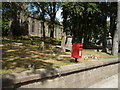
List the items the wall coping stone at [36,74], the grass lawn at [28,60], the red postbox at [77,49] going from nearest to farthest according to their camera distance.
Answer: the wall coping stone at [36,74], the grass lawn at [28,60], the red postbox at [77,49]

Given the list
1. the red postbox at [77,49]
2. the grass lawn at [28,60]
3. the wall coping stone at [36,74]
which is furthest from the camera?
the red postbox at [77,49]

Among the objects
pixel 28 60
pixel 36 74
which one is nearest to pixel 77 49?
pixel 28 60

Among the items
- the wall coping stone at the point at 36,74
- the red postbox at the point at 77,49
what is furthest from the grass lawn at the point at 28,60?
the wall coping stone at the point at 36,74

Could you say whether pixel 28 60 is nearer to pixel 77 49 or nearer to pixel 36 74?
pixel 77 49

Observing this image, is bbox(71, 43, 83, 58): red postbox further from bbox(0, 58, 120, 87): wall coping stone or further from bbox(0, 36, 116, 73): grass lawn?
bbox(0, 58, 120, 87): wall coping stone

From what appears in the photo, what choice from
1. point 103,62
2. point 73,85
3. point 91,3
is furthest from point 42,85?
point 91,3

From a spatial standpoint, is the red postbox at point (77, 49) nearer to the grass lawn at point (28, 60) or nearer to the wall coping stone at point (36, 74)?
the grass lawn at point (28, 60)

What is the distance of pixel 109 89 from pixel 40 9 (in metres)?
16.5

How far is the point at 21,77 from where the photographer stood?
2.48 m

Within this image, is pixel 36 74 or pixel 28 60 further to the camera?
pixel 28 60

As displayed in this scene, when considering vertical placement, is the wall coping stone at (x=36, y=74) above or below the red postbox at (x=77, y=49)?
below

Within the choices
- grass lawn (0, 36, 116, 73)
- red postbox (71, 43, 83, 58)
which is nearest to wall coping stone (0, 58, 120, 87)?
red postbox (71, 43, 83, 58)

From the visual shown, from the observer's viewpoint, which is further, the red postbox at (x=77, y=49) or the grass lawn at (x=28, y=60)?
the red postbox at (x=77, y=49)

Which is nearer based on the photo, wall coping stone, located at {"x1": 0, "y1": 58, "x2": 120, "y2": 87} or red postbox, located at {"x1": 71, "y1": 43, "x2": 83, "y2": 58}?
wall coping stone, located at {"x1": 0, "y1": 58, "x2": 120, "y2": 87}
